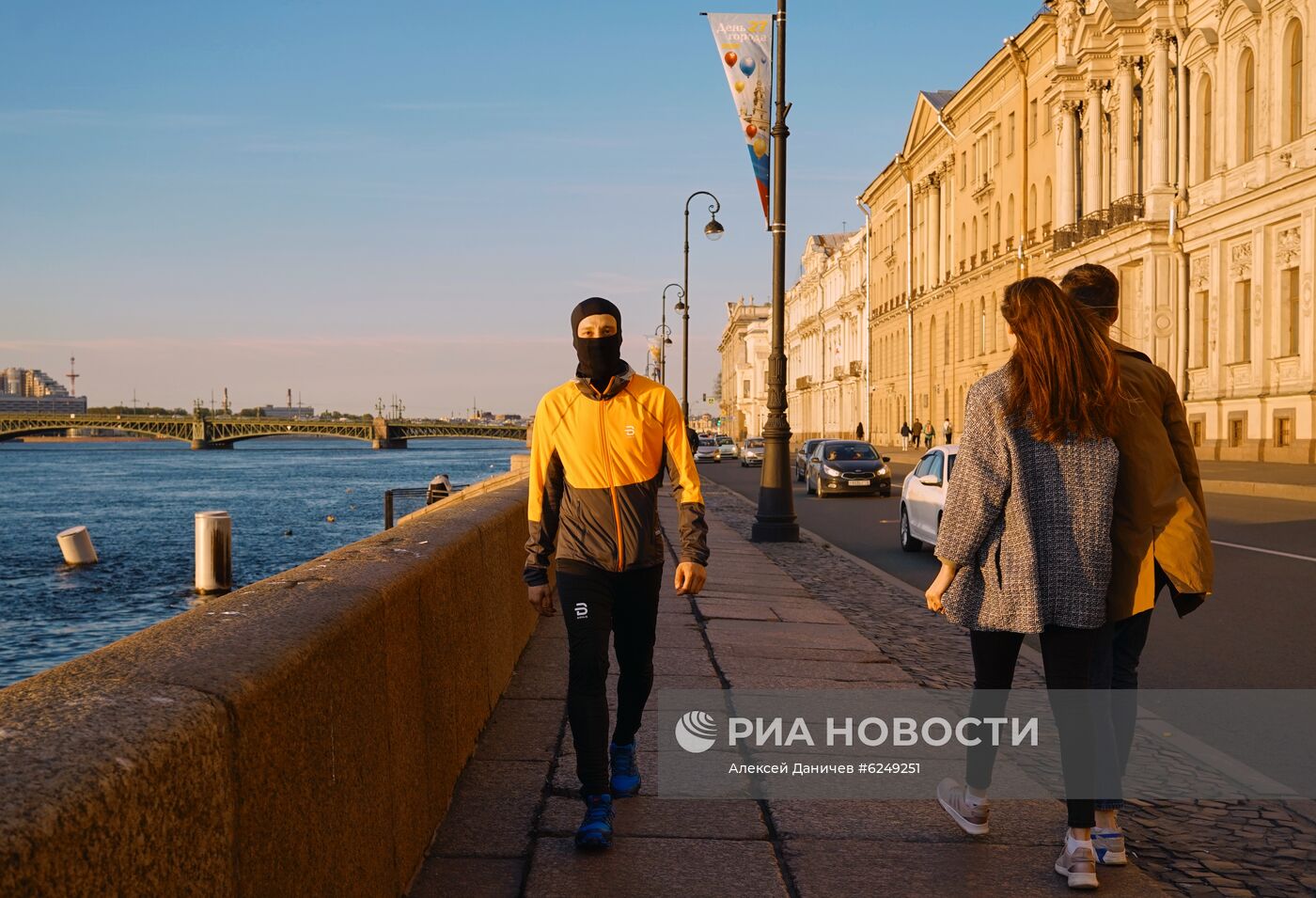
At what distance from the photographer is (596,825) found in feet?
13.3

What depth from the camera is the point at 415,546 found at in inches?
179

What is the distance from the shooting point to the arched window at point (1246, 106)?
35719mm

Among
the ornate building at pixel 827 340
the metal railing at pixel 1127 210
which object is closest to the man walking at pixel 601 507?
the metal railing at pixel 1127 210

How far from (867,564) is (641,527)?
35.8 ft

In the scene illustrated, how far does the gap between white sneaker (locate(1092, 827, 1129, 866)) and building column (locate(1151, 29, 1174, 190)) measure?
3980 centimetres

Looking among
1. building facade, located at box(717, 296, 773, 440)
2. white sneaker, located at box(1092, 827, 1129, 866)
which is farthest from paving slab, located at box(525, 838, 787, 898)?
building facade, located at box(717, 296, 773, 440)

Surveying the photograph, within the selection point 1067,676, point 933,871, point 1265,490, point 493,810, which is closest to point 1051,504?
point 1067,676

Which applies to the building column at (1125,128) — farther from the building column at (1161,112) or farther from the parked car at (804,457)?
the parked car at (804,457)

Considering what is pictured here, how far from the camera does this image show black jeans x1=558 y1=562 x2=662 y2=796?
4.25 m

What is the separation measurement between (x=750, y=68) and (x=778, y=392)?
419 cm

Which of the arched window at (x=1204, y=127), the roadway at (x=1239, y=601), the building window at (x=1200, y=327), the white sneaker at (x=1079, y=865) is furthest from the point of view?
the arched window at (x=1204, y=127)

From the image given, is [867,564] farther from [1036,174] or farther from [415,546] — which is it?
[1036,174]

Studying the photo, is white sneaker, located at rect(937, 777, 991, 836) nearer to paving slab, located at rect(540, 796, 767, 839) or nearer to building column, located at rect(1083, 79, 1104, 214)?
paving slab, located at rect(540, 796, 767, 839)

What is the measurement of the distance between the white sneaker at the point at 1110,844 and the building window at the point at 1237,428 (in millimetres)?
33853
